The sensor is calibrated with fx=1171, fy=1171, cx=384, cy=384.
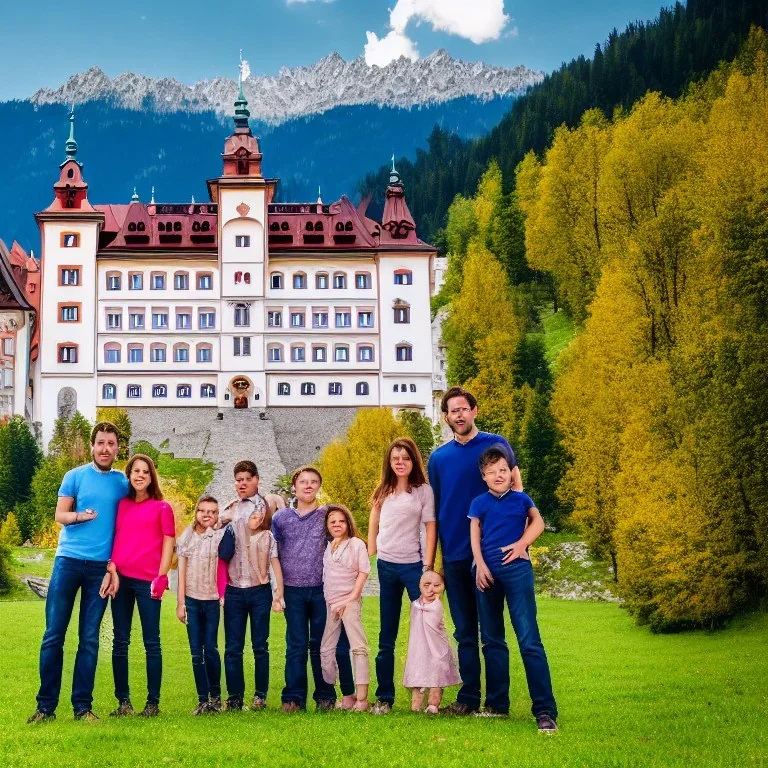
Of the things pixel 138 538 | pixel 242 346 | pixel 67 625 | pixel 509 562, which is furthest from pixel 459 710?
pixel 242 346

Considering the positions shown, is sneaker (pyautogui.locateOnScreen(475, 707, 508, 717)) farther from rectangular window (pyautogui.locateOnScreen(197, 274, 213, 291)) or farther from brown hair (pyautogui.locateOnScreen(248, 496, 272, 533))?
A: rectangular window (pyautogui.locateOnScreen(197, 274, 213, 291))

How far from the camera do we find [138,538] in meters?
12.4

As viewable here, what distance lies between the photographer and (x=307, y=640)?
12898 millimetres

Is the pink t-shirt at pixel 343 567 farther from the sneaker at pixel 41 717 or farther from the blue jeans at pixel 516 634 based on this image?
the sneaker at pixel 41 717

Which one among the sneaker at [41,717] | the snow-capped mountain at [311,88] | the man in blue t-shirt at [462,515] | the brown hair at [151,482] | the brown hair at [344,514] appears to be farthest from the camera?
the snow-capped mountain at [311,88]

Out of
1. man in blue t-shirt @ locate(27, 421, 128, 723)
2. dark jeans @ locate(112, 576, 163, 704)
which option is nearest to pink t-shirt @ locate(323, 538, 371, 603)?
dark jeans @ locate(112, 576, 163, 704)

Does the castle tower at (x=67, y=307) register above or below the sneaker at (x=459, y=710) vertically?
above

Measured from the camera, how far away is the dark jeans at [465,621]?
12.2 meters

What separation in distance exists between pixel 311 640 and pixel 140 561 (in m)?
2.09

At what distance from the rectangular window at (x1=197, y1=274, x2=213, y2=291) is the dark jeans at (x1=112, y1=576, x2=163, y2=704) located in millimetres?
60340

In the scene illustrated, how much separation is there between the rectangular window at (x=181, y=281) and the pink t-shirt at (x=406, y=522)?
60.8m

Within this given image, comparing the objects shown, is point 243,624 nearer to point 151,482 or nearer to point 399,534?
point 151,482

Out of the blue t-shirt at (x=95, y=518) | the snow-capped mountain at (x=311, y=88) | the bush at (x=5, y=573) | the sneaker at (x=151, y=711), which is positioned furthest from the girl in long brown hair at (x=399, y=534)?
the snow-capped mountain at (x=311, y=88)

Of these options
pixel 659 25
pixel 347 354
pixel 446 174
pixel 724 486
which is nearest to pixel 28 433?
pixel 347 354
